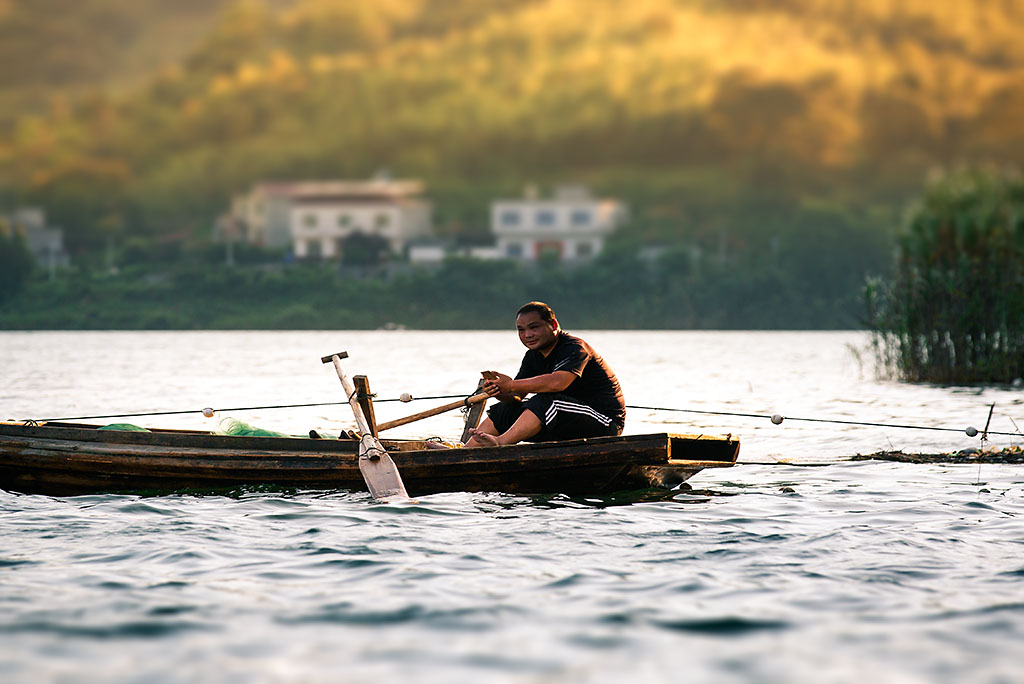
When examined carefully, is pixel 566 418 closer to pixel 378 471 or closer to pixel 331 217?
pixel 378 471

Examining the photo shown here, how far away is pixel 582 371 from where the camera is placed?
1084 centimetres

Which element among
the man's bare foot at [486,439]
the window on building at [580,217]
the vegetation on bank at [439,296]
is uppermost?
the window on building at [580,217]

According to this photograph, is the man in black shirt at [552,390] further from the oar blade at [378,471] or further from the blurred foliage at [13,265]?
the blurred foliage at [13,265]

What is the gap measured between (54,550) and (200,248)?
85.6m

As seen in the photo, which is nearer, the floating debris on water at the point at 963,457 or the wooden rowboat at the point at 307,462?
the wooden rowboat at the point at 307,462

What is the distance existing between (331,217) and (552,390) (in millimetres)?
85663

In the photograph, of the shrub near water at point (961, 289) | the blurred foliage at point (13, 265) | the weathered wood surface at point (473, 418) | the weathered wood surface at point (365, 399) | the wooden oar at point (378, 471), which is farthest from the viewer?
the blurred foliage at point (13, 265)

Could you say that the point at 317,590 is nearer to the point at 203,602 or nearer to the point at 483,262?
the point at 203,602

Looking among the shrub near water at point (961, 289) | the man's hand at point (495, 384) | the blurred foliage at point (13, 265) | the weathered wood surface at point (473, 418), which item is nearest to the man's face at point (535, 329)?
the man's hand at point (495, 384)

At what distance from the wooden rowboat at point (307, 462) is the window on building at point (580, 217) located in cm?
8574

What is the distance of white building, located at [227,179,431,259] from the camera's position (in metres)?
93.8

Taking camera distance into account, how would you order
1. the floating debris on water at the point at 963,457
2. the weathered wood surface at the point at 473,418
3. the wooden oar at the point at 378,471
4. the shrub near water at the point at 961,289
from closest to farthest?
the wooden oar at the point at 378,471 < the weathered wood surface at the point at 473,418 < the floating debris on water at the point at 963,457 < the shrub near water at the point at 961,289

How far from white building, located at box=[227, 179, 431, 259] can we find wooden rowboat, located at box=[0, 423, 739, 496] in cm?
7901

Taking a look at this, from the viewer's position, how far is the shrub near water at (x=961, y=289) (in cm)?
2239
